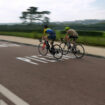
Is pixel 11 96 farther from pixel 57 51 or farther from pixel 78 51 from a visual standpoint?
pixel 78 51

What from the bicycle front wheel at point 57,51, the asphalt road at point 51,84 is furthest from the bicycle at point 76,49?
the asphalt road at point 51,84

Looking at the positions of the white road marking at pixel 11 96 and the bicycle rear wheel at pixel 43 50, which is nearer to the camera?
the white road marking at pixel 11 96

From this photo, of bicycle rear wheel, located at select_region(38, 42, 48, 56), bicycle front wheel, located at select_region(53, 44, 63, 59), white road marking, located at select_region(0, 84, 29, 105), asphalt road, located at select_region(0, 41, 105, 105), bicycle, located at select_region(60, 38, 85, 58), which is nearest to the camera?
white road marking, located at select_region(0, 84, 29, 105)

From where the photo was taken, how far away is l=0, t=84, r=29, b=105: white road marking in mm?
4359

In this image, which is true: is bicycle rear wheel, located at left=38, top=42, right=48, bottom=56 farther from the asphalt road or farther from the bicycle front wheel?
the asphalt road

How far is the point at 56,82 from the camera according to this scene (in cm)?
588

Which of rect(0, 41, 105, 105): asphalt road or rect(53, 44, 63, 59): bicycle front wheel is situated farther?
rect(53, 44, 63, 59): bicycle front wheel

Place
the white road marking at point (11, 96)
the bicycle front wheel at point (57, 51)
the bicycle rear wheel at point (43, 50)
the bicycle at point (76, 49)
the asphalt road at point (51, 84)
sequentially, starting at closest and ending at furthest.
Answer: the white road marking at point (11, 96), the asphalt road at point (51, 84), the bicycle front wheel at point (57, 51), the bicycle at point (76, 49), the bicycle rear wheel at point (43, 50)

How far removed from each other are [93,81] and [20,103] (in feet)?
8.60

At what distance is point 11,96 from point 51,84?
1379 mm

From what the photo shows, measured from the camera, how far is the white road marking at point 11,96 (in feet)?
14.3

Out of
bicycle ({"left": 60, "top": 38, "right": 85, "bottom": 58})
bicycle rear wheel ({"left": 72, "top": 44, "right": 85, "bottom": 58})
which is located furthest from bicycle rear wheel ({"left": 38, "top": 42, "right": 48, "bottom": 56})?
bicycle rear wheel ({"left": 72, "top": 44, "right": 85, "bottom": 58})

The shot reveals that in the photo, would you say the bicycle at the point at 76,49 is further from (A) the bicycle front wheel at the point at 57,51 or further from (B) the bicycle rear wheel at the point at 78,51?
(A) the bicycle front wheel at the point at 57,51

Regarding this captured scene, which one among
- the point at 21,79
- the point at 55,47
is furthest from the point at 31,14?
the point at 21,79
